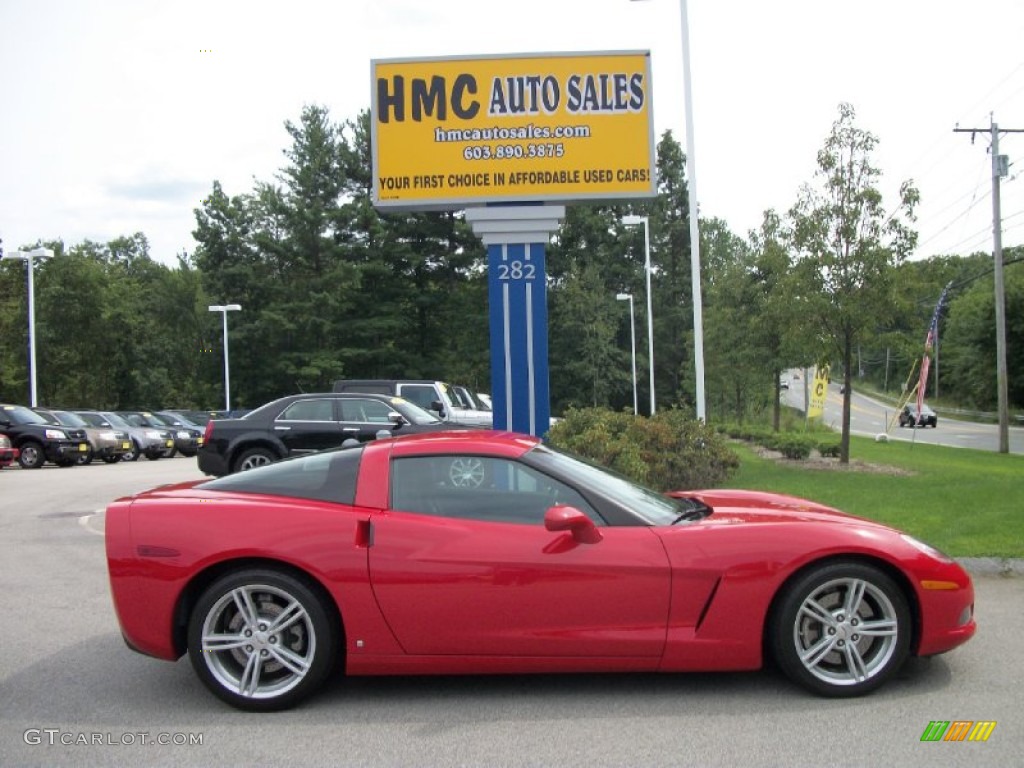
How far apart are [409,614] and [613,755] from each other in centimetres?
117

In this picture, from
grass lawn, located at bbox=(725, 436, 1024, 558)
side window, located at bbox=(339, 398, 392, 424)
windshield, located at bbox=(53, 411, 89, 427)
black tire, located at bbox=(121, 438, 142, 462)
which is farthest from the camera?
black tire, located at bbox=(121, 438, 142, 462)

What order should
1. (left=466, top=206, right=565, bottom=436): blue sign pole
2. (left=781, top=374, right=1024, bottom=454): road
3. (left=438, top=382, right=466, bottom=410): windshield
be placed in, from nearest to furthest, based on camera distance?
(left=466, top=206, right=565, bottom=436): blue sign pole < (left=438, top=382, right=466, bottom=410): windshield < (left=781, top=374, right=1024, bottom=454): road

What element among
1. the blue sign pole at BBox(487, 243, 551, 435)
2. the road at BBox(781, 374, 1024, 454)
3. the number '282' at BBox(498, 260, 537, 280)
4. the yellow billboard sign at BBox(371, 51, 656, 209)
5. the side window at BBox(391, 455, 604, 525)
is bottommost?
the road at BBox(781, 374, 1024, 454)

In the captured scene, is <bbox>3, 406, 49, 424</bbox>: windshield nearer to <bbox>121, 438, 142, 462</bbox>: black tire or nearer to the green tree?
<bbox>121, 438, 142, 462</bbox>: black tire

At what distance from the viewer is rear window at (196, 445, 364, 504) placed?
4660 mm

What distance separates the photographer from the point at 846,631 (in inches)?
172

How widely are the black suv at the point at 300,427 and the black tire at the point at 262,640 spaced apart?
918cm

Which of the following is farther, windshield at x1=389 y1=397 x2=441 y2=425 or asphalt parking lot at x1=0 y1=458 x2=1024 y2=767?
windshield at x1=389 y1=397 x2=441 y2=425

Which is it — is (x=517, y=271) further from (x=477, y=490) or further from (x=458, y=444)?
(x=477, y=490)

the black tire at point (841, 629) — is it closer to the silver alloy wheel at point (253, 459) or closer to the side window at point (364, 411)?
the side window at point (364, 411)

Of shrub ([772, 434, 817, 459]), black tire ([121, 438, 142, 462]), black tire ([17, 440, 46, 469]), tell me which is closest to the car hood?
shrub ([772, 434, 817, 459])

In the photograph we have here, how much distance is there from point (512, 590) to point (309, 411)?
34.5 feet

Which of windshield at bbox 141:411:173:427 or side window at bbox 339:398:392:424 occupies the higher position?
side window at bbox 339:398:392:424

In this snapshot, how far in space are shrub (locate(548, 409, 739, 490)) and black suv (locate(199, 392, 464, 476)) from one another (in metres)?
2.50
